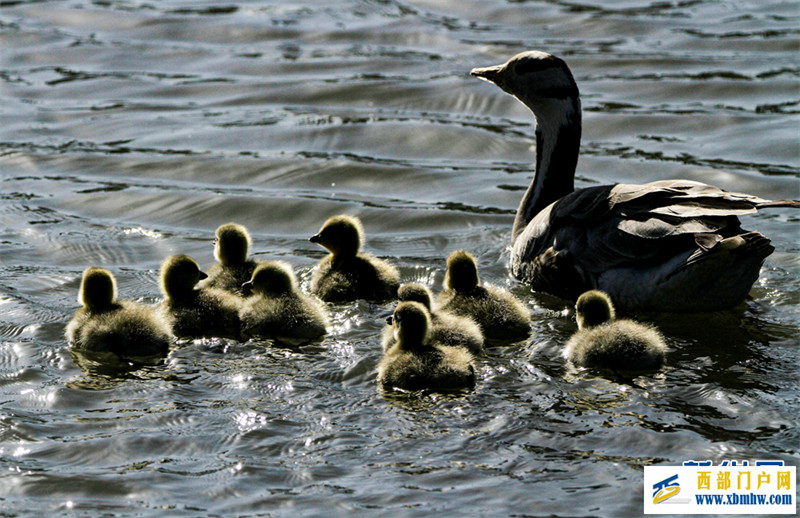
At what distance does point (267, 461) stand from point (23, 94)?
11.6 metres

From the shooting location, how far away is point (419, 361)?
751cm

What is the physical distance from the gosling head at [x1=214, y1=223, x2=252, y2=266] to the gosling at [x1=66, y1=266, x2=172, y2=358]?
48.0 inches

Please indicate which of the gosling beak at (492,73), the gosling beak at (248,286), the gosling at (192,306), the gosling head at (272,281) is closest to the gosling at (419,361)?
the gosling head at (272,281)

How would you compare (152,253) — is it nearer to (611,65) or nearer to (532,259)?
(532,259)

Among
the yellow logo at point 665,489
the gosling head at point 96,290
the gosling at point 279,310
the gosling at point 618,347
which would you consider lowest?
the yellow logo at point 665,489

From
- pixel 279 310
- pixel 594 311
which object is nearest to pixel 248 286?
pixel 279 310

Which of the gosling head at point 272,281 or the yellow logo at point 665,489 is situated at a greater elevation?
the gosling head at point 272,281

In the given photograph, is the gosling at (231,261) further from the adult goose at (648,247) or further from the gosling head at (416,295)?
the adult goose at (648,247)

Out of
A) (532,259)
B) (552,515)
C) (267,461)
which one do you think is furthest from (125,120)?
(552,515)

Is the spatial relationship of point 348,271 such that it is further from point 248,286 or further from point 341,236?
point 248,286

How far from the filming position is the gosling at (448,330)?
800cm

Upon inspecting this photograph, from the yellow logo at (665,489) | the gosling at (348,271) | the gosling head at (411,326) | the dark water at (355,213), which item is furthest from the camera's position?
the gosling at (348,271)

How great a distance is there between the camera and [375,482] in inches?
253

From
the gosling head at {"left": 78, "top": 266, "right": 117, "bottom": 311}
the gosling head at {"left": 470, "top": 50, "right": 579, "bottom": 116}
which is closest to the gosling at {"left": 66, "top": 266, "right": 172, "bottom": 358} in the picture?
the gosling head at {"left": 78, "top": 266, "right": 117, "bottom": 311}
